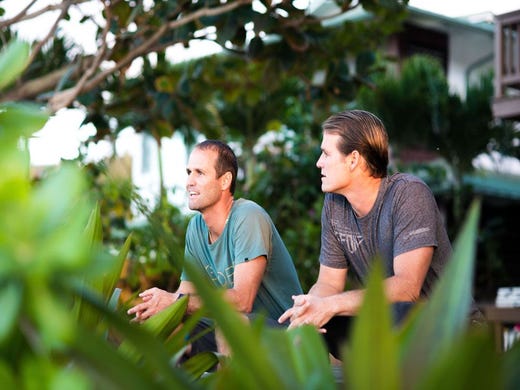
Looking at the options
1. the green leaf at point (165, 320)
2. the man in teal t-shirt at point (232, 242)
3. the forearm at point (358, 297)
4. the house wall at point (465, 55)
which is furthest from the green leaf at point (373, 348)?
the house wall at point (465, 55)

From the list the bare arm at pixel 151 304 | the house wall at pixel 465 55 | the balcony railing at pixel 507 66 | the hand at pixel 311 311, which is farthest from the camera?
the house wall at pixel 465 55

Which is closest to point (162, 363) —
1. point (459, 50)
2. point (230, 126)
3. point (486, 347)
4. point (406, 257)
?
point (486, 347)

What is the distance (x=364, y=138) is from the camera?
11.0 feet

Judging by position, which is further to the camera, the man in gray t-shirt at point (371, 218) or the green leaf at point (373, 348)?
the man in gray t-shirt at point (371, 218)

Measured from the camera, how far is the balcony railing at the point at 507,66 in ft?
32.9

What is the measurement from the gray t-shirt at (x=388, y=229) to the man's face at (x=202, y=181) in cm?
54

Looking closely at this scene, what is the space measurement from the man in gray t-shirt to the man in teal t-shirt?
24 cm

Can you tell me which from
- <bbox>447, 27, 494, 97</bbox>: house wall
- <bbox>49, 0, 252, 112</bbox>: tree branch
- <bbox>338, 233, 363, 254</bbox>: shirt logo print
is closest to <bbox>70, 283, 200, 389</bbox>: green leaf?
<bbox>338, 233, 363, 254</bbox>: shirt logo print

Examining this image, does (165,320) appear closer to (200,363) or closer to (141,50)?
(200,363)

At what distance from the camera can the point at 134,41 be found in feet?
20.6

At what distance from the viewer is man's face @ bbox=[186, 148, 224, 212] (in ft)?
12.6

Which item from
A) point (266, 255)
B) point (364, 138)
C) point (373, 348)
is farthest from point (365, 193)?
point (373, 348)

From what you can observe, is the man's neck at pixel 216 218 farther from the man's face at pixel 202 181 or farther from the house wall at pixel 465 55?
the house wall at pixel 465 55

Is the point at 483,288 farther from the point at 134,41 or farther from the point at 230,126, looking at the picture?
the point at 134,41
